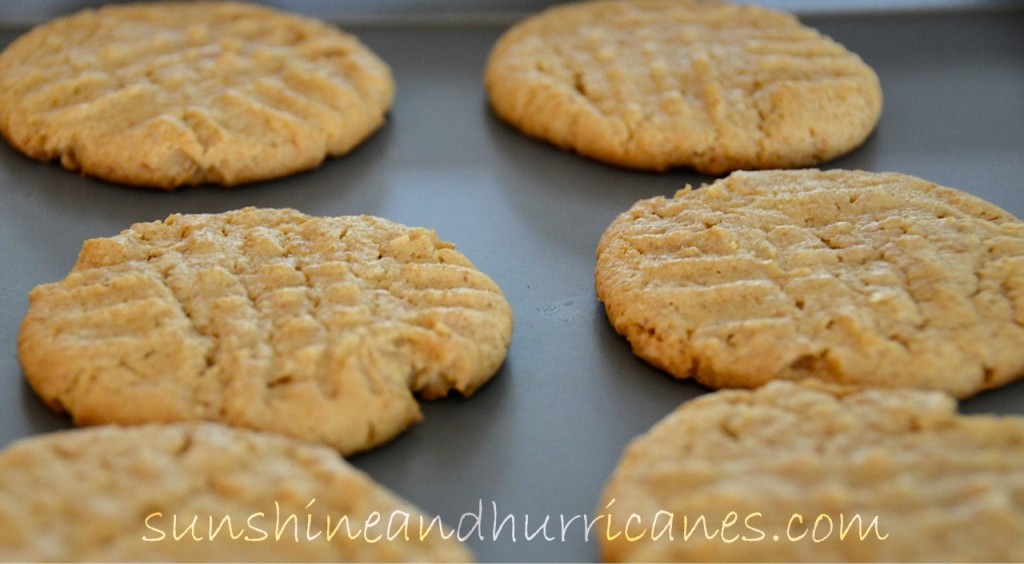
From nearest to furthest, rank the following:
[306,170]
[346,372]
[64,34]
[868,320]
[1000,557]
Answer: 1. [1000,557]
2. [346,372]
3. [868,320]
4. [306,170]
5. [64,34]

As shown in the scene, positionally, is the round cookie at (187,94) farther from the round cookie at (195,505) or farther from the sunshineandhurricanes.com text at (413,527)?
the sunshineandhurricanes.com text at (413,527)

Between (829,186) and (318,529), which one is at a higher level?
(829,186)

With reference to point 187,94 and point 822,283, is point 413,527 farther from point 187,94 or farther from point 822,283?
point 187,94

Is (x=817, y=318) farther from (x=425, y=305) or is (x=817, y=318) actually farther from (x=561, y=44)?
(x=561, y=44)

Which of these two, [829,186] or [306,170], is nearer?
[829,186]

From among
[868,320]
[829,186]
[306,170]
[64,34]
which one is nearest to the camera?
[868,320]

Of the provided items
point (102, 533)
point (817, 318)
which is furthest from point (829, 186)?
point (102, 533)

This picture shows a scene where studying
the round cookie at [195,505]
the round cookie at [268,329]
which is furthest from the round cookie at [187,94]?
the round cookie at [195,505]
